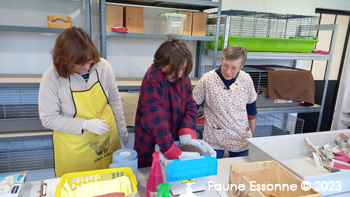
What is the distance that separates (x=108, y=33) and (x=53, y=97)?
0.92m

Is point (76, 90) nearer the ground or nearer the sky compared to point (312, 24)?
nearer the ground

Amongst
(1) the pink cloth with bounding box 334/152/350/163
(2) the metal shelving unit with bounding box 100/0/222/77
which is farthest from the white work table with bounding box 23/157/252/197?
(2) the metal shelving unit with bounding box 100/0/222/77

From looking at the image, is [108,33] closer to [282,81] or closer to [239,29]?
[239,29]

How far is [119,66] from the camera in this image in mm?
2461

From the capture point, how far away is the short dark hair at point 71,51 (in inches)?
43.7

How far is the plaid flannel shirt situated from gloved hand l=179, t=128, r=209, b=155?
0.04m

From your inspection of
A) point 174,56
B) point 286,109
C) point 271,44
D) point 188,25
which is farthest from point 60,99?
point 286,109

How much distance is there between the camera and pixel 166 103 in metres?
1.23

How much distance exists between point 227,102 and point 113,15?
1.16m

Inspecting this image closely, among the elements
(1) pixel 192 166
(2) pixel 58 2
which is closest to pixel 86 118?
(1) pixel 192 166

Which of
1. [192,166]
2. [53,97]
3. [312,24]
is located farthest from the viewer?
[312,24]

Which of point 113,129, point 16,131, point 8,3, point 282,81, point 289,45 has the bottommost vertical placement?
point 16,131

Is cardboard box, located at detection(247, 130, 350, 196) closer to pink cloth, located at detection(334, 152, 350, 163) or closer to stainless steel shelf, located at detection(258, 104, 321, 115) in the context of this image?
pink cloth, located at detection(334, 152, 350, 163)

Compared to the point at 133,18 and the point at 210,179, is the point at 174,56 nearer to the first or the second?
the point at 210,179
